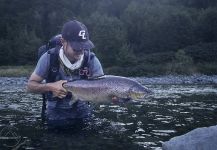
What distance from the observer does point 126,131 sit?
11.9 m

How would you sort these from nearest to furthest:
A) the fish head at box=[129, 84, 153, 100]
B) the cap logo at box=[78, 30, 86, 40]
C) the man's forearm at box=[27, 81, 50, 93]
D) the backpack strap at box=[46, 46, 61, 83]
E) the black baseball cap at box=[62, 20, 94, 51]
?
the fish head at box=[129, 84, 153, 100]
the man's forearm at box=[27, 81, 50, 93]
the black baseball cap at box=[62, 20, 94, 51]
the cap logo at box=[78, 30, 86, 40]
the backpack strap at box=[46, 46, 61, 83]

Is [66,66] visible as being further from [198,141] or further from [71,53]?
[198,141]

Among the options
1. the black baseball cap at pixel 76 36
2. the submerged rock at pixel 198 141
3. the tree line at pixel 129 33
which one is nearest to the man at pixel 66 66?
the black baseball cap at pixel 76 36

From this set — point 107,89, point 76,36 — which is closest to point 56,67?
point 76,36

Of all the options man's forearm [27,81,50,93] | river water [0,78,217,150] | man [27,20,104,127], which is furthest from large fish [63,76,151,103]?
river water [0,78,217,150]

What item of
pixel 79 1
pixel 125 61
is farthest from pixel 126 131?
pixel 79 1

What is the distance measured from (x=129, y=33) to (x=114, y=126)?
74.9 metres

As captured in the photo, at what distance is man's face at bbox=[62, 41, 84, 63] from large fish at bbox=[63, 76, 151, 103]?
2.94 feet

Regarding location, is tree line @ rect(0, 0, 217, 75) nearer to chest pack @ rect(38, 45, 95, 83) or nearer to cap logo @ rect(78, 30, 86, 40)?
chest pack @ rect(38, 45, 95, 83)

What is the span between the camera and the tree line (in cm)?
6669

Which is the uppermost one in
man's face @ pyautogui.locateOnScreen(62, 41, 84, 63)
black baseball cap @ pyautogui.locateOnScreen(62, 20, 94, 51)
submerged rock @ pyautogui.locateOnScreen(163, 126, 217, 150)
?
black baseball cap @ pyautogui.locateOnScreen(62, 20, 94, 51)

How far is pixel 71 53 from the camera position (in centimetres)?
932

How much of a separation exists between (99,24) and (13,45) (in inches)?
691

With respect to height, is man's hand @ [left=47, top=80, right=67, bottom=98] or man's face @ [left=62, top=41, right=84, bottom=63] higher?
man's face @ [left=62, top=41, right=84, bottom=63]
